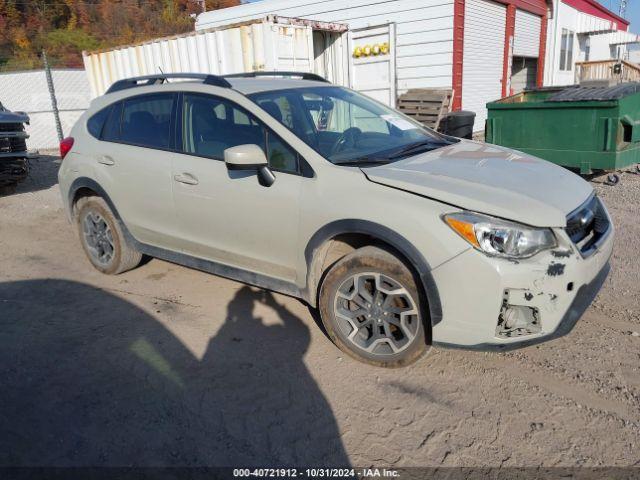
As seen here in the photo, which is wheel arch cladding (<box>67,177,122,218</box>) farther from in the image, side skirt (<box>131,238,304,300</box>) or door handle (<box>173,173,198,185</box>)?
door handle (<box>173,173,198,185</box>)

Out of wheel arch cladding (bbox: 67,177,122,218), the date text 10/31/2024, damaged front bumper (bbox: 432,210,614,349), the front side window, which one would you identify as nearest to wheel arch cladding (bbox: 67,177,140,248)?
wheel arch cladding (bbox: 67,177,122,218)

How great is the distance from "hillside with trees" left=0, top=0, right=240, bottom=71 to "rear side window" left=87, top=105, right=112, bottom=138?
42.3 m

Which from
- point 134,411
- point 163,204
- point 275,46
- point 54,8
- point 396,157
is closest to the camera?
point 134,411

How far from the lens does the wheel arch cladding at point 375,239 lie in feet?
9.59

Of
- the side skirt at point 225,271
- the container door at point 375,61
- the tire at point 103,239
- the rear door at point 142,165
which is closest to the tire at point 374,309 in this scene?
the side skirt at point 225,271

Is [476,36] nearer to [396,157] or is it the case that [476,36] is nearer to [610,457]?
[396,157]

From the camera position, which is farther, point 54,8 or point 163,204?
point 54,8

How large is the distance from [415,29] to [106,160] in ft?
33.4

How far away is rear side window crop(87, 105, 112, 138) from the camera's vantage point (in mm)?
4867

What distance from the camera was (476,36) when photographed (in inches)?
531

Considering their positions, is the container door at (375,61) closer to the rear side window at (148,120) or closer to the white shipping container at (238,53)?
the white shipping container at (238,53)

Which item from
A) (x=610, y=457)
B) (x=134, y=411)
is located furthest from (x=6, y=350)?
(x=610, y=457)

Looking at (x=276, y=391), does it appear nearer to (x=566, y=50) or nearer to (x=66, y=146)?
(x=66, y=146)

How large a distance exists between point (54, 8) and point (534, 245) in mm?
53750
